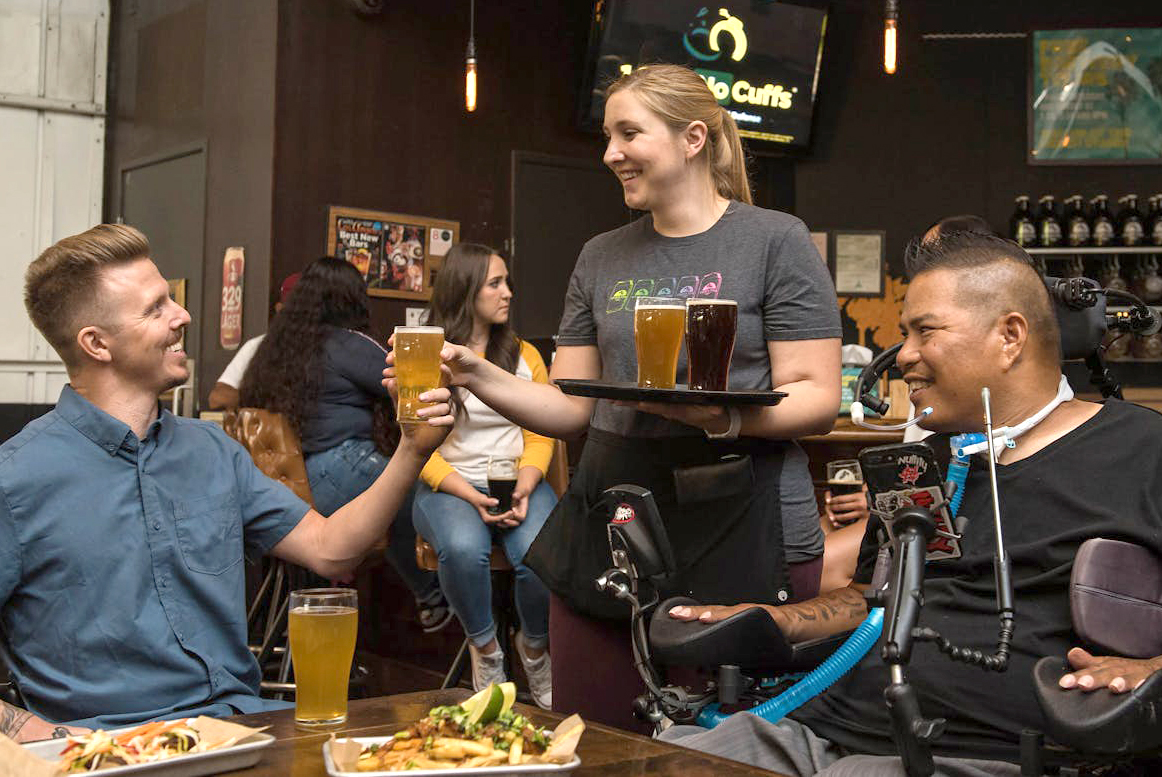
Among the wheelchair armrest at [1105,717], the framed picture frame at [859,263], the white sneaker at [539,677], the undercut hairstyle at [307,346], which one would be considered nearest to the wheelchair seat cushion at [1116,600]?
the wheelchair armrest at [1105,717]

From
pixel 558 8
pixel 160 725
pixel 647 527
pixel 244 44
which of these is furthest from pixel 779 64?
pixel 160 725

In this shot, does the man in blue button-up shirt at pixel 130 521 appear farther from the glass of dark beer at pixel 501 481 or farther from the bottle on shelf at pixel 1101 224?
the bottle on shelf at pixel 1101 224

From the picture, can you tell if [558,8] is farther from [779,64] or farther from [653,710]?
[653,710]

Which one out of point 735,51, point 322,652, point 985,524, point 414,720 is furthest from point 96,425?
point 735,51

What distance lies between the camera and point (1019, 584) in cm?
164

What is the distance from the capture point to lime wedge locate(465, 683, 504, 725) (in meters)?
1.30

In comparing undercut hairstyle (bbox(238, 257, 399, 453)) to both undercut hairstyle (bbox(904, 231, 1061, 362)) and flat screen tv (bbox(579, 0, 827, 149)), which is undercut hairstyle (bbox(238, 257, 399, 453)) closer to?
flat screen tv (bbox(579, 0, 827, 149))

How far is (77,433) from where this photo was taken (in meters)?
1.93

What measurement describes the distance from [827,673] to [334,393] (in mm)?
2634

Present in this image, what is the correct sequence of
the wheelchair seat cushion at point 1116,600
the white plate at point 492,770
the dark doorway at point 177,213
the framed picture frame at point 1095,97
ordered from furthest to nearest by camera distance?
→ the framed picture frame at point 1095,97, the dark doorway at point 177,213, the wheelchair seat cushion at point 1116,600, the white plate at point 492,770

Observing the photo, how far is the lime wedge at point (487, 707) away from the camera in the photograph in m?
1.30

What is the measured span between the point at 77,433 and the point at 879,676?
1278 millimetres

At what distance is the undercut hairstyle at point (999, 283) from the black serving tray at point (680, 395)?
12.1 inches

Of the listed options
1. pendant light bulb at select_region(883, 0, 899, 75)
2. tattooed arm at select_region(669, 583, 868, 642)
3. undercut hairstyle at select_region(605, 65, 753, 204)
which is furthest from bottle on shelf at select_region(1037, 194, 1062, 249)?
tattooed arm at select_region(669, 583, 868, 642)
